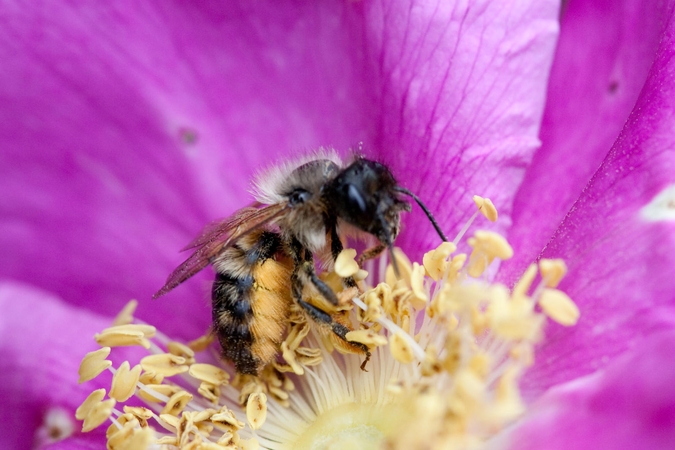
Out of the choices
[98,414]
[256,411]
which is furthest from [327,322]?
[98,414]

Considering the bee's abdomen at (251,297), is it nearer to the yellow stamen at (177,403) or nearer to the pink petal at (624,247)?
the yellow stamen at (177,403)

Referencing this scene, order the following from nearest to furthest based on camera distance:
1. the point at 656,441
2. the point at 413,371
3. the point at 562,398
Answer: the point at 656,441
the point at 562,398
the point at 413,371

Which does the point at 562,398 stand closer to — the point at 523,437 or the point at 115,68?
the point at 523,437

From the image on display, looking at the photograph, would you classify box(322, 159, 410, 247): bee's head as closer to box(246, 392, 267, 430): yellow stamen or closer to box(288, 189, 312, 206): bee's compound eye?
box(288, 189, 312, 206): bee's compound eye

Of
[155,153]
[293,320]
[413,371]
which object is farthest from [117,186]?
[413,371]

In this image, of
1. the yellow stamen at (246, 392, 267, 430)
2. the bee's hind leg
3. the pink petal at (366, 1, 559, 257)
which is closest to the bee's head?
the bee's hind leg
